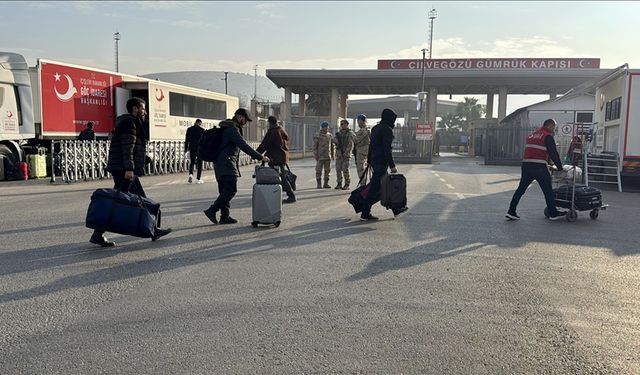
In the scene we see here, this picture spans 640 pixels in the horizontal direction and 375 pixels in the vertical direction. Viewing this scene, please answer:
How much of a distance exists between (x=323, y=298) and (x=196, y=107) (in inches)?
772

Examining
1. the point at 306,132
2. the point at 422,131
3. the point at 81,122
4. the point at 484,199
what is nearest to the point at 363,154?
the point at 484,199

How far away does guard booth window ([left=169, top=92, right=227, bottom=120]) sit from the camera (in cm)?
2131

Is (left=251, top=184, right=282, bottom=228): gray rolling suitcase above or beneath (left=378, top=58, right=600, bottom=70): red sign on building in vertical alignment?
Answer: beneath

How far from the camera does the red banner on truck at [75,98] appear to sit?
1650cm

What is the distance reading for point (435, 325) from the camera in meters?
4.16

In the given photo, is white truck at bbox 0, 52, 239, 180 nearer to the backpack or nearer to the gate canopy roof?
the backpack

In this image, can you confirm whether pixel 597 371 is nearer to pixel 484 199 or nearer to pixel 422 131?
pixel 484 199

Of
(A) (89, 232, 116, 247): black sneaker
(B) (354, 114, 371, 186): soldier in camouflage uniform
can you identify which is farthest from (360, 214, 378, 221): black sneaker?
(A) (89, 232, 116, 247): black sneaker

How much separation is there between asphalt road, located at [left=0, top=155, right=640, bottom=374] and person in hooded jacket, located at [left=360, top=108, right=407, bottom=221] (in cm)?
41

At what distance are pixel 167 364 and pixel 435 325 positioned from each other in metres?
2.06

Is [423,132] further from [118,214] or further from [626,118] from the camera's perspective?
[118,214]

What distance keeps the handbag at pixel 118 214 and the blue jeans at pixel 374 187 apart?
12.4ft

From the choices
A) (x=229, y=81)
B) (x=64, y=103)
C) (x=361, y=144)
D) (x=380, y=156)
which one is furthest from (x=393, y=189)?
(x=229, y=81)

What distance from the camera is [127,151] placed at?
666 centimetres
